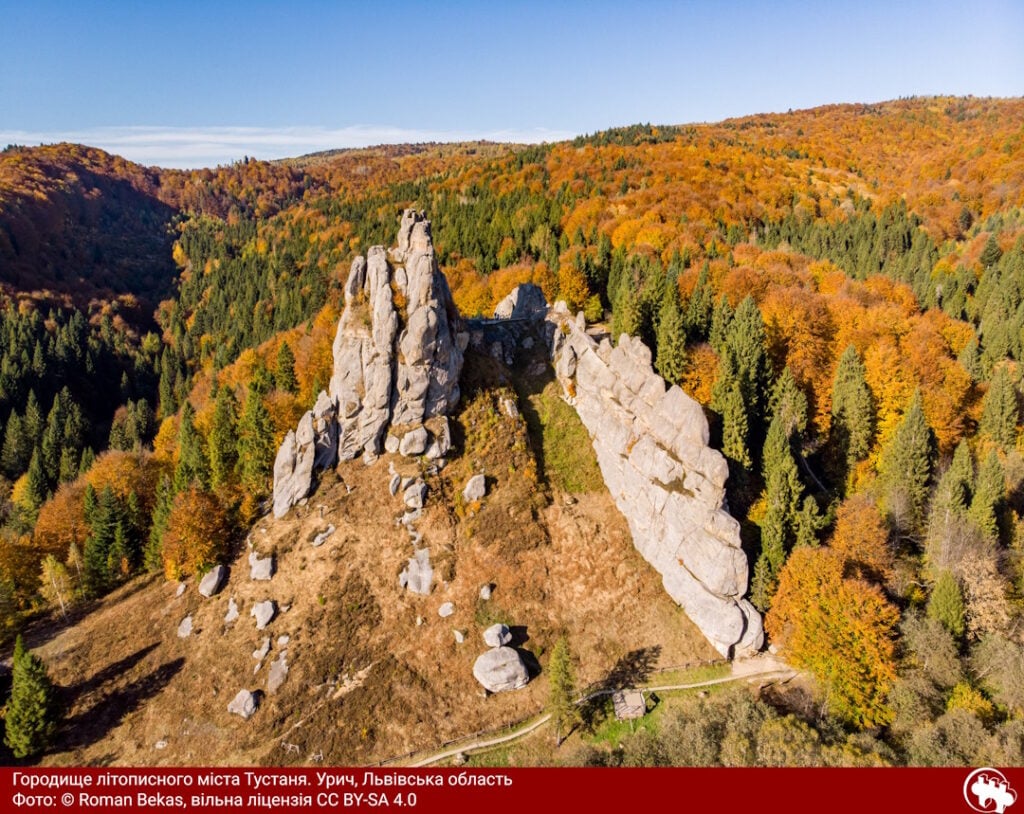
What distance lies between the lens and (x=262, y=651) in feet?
154

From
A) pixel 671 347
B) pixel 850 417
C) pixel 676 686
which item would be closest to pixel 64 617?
pixel 676 686

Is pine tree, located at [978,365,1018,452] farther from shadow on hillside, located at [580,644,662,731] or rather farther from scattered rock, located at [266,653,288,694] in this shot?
scattered rock, located at [266,653,288,694]

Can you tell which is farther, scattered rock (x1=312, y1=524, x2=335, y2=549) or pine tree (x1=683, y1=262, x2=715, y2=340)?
pine tree (x1=683, y1=262, x2=715, y2=340)

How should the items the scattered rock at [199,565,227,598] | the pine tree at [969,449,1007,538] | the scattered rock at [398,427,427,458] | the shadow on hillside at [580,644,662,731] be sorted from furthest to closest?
the scattered rock at [398,427,427,458] < the scattered rock at [199,565,227,598] < the pine tree at [969,449,1007,538] < the shadow on hillside at [580,644,662,731]

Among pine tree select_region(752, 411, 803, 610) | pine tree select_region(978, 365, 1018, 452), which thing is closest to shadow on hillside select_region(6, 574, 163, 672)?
pine tree select_region(752, 411, 803, 610)

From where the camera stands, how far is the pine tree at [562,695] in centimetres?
3956

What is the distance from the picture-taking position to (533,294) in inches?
2940

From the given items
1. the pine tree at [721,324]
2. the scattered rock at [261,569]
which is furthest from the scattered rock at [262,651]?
the pine tree at [721,324]

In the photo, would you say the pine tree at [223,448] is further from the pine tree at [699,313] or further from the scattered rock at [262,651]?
the pine tree at [699,313]

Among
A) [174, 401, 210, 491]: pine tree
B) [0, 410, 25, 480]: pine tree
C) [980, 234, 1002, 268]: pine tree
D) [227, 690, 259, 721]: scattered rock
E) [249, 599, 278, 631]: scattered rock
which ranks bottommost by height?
[0, 410, 25, 480]: pine tree

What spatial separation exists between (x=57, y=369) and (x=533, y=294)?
4869 inches

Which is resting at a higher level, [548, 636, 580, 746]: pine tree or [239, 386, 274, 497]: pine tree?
[239, 386, 274, 497]: pine tree
